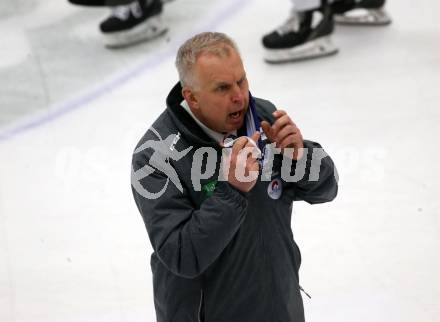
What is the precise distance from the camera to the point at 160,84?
445 cm

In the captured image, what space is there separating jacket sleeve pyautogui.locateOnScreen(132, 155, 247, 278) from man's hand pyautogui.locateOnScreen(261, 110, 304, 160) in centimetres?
13

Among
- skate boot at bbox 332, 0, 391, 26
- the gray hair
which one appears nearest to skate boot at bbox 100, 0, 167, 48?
skate boot at bbox 332, 0, 391, 26

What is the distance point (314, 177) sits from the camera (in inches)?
72.9

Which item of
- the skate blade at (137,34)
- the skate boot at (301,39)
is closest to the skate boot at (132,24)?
the skate blade at (137,34)

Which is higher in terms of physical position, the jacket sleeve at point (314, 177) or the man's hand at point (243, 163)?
the man's hand at point (243, 163)

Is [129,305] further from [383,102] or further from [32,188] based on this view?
[383,102]

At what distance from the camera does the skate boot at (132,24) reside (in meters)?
4.85

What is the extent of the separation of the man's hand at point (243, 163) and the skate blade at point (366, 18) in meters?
3.50

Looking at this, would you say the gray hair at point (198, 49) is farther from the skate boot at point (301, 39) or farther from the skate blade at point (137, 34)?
the skate blade at point (137, 34)

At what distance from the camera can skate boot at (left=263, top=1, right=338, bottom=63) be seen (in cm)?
457

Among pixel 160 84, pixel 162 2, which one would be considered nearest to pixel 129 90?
pixel 160 84

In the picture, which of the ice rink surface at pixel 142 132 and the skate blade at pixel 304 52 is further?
the skate blade at pixel 304 52

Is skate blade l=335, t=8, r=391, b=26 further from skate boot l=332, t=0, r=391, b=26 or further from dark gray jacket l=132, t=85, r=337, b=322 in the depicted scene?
dark gray jacket l=132, t=85, r=337, b=322

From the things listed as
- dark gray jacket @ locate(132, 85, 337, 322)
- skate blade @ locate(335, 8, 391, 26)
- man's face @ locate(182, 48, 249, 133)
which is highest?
man's face @ locate(182, 48, 249, 133)
